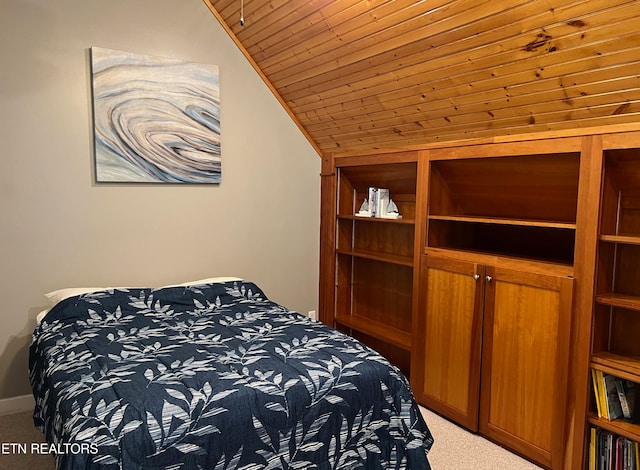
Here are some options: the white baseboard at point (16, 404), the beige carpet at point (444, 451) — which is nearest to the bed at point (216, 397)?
the beige carpet at point (444, 451)

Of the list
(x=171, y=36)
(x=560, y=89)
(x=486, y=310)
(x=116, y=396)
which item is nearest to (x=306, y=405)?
(x=116, y=396)

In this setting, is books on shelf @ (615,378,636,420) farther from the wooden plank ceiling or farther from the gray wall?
the gray wall

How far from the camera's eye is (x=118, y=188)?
10.2ft

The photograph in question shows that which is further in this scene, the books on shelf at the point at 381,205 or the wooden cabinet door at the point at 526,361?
the books on shelf at the point at 381,205

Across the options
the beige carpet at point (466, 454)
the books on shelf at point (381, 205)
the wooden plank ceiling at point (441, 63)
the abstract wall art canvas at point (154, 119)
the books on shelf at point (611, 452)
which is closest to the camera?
the wooden plank ceiling at point (441, 63)

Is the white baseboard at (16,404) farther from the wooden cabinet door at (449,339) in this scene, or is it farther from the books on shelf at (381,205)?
the books on shelf at (381,205)

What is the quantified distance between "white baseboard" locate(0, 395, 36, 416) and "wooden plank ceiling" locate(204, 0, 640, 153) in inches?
100.0

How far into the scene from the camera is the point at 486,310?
261 centimetres

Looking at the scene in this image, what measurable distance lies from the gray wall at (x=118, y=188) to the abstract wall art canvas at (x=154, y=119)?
0.24 ft

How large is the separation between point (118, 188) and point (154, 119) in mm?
493

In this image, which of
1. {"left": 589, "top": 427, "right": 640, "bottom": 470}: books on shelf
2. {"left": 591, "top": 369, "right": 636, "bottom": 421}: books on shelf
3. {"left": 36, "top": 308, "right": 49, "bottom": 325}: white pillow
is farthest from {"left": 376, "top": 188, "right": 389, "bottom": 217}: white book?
{"left": 36, "top": 308, "right": 49, "bottom": 325}: white pillow

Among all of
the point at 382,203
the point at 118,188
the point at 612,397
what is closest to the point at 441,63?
the point at 382,203

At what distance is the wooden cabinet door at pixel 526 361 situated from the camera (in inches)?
90.0

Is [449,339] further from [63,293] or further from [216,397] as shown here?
[63,293]
